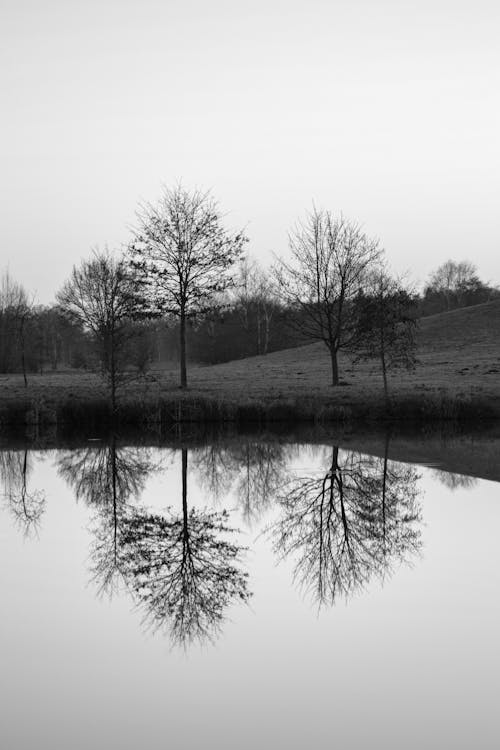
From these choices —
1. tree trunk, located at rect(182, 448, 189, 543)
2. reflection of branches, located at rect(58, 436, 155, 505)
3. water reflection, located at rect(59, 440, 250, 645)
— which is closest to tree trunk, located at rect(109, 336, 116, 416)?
reflection of branches, located at rect(58, 436, 155, 505)

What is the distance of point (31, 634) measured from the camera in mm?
9016

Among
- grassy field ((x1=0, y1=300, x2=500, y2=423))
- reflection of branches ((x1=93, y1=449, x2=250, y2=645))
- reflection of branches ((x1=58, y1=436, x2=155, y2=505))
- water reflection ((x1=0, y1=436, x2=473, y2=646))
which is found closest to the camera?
reflection of branches ((x1=93, y1=449, x2=250, y2=645))

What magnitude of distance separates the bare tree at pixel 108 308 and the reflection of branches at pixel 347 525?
14.1 m

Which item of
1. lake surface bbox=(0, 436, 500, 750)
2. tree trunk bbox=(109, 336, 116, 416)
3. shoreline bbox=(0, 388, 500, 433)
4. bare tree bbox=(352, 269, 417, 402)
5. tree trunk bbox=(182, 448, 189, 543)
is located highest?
bare tree bbox=(352, 269, 417, 402)

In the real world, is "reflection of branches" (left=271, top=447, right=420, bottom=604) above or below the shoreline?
below

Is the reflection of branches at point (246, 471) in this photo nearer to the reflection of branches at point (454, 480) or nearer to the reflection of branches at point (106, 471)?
the reflection of branches at point (106, 471)

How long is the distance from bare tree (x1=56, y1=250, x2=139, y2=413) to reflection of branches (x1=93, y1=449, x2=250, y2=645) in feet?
56.8

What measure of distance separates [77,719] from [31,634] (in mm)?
2459

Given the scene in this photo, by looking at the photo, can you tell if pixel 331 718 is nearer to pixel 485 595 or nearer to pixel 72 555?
pixel 485 595

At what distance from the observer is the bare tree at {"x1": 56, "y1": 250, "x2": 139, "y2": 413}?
33.1m

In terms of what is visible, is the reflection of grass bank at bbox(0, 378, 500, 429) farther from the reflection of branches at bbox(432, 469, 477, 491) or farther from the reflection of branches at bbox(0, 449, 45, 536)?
the reflection of branches at bbox(432, 469, 477, 491)

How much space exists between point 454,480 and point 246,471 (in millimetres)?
5307

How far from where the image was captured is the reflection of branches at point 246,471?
699 inches

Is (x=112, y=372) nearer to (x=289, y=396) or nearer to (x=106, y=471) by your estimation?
(x=289, y=396)
